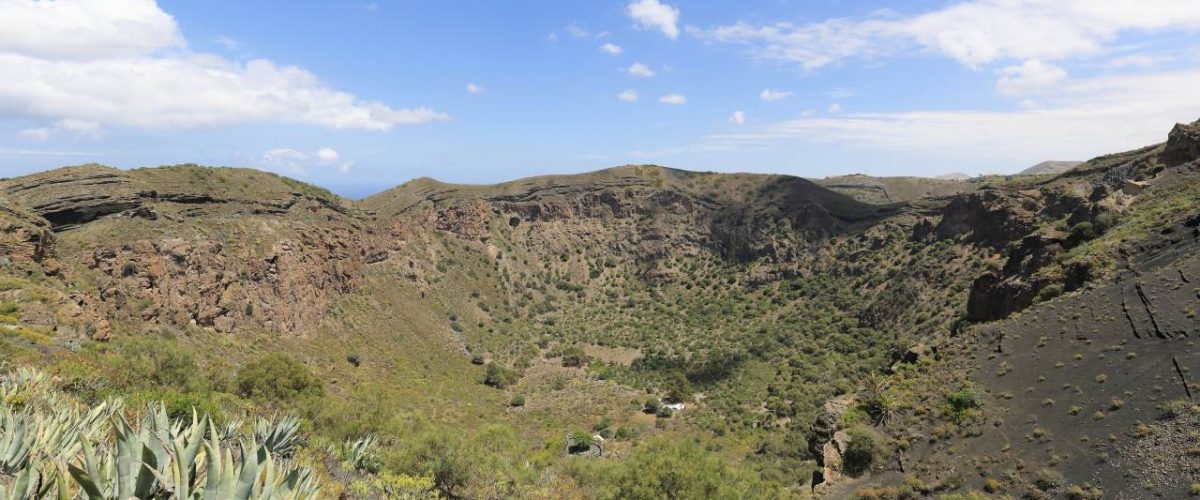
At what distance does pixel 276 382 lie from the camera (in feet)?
74.4

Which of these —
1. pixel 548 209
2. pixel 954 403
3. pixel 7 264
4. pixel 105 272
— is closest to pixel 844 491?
pixel 954 403

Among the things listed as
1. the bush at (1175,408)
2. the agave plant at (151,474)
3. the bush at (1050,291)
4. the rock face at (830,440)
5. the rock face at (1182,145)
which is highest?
the rock face at (1182,145)

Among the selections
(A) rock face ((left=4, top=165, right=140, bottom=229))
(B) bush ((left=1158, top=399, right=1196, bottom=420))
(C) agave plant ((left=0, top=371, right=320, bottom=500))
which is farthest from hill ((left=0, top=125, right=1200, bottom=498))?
(C) agave plant ((left=0, top=371, right=320, bottom=500))

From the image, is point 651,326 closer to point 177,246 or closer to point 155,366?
point 177,246

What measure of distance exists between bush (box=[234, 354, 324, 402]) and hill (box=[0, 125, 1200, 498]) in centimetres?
14

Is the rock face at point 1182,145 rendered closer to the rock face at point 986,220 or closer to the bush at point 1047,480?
the rock face at point 986,220

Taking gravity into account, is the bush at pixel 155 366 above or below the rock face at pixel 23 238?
below

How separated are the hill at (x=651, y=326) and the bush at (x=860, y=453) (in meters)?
0.09

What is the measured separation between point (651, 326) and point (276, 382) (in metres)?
37.0

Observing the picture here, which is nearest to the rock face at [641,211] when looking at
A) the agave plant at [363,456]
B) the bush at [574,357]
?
the bush at [574,357]

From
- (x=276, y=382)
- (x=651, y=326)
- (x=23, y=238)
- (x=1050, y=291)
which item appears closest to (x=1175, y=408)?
(x=1050, y=291)

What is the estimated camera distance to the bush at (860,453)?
1795 cm

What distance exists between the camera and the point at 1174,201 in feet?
81.8

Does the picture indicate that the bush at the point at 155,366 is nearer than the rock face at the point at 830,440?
Yes
